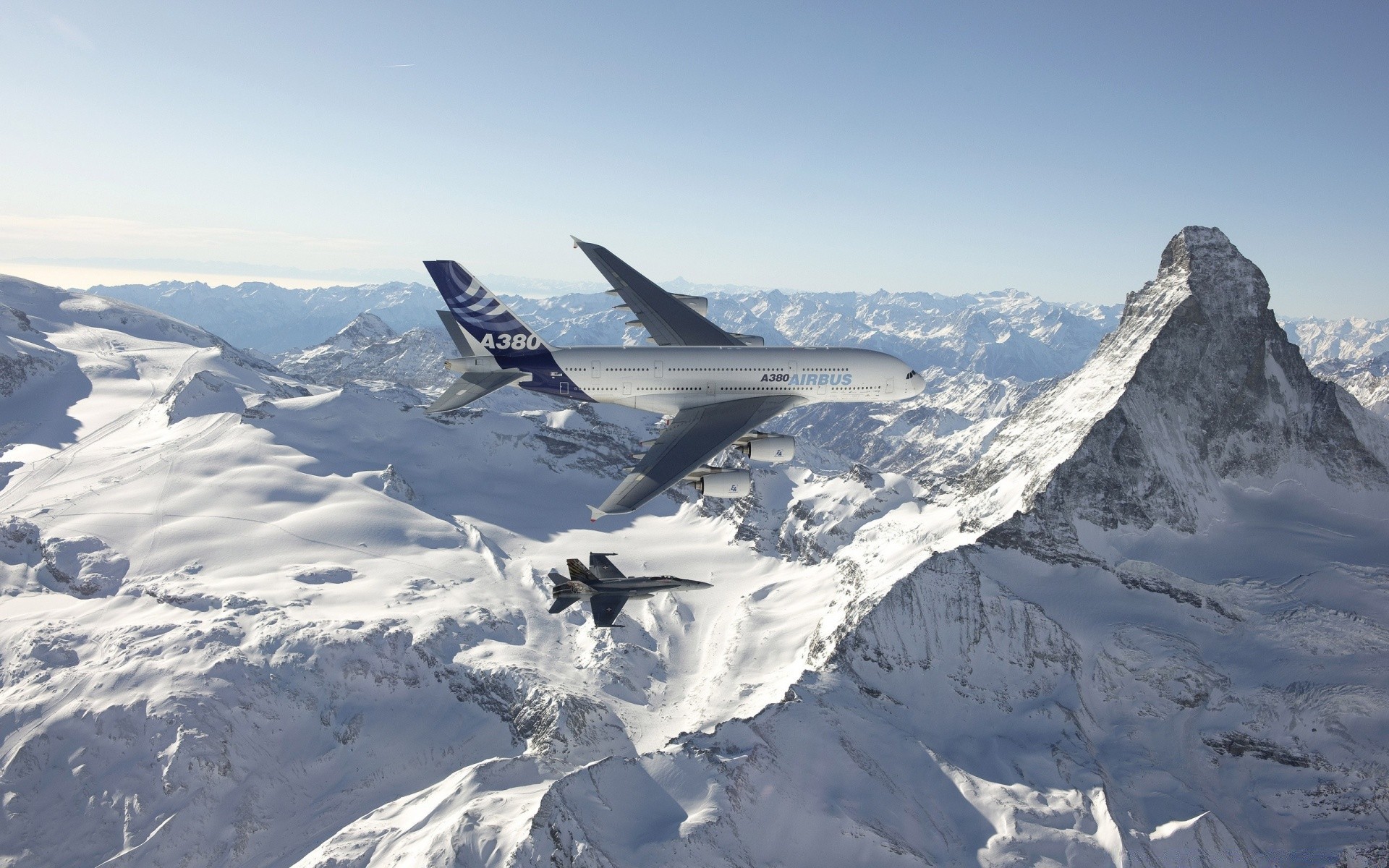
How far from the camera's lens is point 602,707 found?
159m

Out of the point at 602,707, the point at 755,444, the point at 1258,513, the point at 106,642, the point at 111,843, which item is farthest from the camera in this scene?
the point at 1258,513

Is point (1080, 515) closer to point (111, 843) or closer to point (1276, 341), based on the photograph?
point (1276, 341)

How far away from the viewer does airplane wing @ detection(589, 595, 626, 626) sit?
50000mm

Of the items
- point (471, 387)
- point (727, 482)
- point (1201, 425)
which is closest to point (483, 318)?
point (471, 387)

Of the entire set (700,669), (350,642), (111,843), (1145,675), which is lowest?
(111,843)

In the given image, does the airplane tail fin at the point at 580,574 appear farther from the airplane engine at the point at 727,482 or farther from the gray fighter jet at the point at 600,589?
the airplane engine at the point at 727,482

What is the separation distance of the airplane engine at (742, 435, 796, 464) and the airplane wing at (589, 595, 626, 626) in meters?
15.4

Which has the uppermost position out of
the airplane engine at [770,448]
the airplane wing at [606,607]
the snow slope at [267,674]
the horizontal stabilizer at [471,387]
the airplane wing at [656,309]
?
the airplane wing at [656,309]

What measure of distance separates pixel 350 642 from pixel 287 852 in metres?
41.3

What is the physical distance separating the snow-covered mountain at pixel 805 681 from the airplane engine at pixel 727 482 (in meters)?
78.4

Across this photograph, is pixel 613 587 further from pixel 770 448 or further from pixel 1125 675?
pixel 1125 675

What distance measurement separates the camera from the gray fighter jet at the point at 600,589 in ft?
164

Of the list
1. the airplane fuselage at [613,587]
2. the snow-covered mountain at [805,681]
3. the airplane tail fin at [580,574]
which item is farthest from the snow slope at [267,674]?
the airplane tail fin at [580,574]

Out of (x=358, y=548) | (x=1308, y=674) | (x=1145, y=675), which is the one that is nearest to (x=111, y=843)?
(x=358, y=548)
